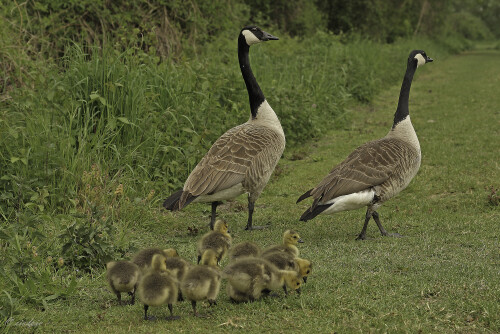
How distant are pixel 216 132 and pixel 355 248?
14.3 ft

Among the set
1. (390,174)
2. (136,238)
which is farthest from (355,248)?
(136,238)

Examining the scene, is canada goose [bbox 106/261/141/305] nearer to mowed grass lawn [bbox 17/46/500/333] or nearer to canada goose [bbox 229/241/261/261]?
mowed grass lawn [bbox 17/46/500/333]

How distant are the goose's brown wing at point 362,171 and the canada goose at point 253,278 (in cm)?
196

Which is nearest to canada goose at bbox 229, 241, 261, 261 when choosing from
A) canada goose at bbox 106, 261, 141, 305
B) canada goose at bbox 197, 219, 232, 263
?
canada goose at bbox 197, 219, 232, 263

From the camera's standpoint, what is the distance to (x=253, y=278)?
5102mm

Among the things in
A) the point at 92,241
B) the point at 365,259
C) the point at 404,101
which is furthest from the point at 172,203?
the point at 404,101

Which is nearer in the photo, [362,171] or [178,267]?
[178,267]

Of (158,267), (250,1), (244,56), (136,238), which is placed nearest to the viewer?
(158,267)

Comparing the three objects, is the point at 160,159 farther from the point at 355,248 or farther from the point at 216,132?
the point at 355,248

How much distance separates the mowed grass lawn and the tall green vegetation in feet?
1.62

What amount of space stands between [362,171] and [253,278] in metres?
2.79

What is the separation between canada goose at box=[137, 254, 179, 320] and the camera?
4.75 metres

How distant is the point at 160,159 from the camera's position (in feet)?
31.8

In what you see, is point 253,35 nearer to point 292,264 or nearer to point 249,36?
point 249,36
